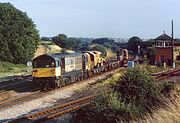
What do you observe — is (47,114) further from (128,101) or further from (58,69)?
(58,69)

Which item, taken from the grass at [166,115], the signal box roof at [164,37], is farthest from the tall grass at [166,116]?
the signal box roof at [164,37]

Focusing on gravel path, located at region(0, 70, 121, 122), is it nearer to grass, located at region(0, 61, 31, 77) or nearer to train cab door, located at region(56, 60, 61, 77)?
train cab door, located at region(56, 60, 61, 77)

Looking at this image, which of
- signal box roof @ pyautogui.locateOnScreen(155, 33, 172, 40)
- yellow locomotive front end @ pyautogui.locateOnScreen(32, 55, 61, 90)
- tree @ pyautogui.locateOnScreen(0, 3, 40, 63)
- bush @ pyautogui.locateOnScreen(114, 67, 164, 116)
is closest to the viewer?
bush @ pyautogui.locateOnScreen(114, 67, 164, 116)

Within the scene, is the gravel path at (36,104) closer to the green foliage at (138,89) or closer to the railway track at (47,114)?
the railway track at (47,114)

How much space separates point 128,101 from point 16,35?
4360 cm

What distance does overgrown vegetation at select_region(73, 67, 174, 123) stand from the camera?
16.4 m

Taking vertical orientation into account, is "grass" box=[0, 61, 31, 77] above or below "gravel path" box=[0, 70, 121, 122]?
above

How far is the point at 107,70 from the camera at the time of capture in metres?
46.4

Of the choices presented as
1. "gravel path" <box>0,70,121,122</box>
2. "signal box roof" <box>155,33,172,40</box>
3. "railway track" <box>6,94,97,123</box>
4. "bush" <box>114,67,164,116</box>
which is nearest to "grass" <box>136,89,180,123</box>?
"bush" <box>114,67,164,116</box>

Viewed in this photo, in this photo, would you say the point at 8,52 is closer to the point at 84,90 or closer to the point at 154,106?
the point at 84,90

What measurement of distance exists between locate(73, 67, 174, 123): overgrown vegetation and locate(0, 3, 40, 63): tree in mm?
40987

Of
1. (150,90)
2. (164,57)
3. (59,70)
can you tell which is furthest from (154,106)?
(164,57)

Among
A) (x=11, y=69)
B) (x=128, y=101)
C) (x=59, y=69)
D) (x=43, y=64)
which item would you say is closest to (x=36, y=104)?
(x=43, y=64)

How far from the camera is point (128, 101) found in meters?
18.6
